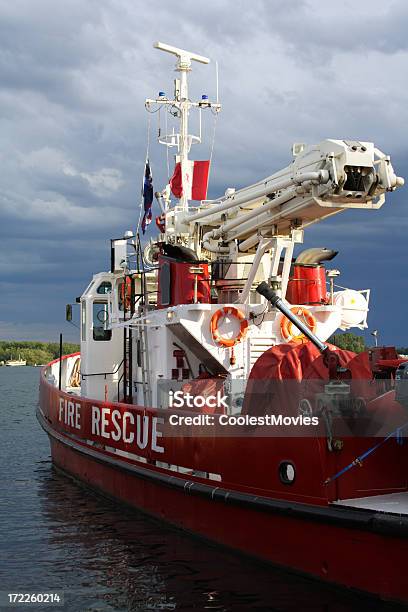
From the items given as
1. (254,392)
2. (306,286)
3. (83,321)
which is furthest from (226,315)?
(83,321)

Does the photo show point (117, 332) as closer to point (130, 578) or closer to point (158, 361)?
point (158, 361)

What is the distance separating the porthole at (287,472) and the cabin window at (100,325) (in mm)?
8726

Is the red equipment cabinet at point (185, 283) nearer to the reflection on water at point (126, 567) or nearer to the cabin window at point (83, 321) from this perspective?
the reflection on water at point (126, 567)

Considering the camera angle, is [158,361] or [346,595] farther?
[158,361]

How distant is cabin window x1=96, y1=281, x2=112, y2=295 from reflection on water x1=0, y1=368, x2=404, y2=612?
4.97 m

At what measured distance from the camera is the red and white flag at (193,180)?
16.0 m

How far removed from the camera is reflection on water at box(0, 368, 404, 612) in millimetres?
8375

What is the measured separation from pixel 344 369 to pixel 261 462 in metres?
1.49

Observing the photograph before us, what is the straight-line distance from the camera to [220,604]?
840cm

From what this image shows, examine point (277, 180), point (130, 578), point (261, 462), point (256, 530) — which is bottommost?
point (130, 578)

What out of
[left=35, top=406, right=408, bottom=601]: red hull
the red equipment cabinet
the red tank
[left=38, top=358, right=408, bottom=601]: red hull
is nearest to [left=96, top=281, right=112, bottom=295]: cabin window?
the red equipment cabinet

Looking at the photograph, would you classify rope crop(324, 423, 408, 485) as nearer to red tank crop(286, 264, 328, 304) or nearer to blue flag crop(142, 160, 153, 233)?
red tank crop(286, 264, 328, 304)

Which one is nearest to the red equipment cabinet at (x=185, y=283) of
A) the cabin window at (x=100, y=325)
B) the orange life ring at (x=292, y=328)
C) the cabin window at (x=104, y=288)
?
the orange life ring at (x=292, y=328)

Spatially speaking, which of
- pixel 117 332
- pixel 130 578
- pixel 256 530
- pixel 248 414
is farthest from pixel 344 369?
pixel 117 332
